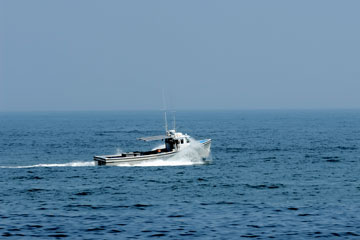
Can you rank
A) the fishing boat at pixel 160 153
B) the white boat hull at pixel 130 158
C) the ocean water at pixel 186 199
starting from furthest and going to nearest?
the fishing boat at pixel 160 153 < the white boat hull at pixel 130 158 < the ocean water at pixel 186 199

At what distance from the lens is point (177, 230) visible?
31.2 metres

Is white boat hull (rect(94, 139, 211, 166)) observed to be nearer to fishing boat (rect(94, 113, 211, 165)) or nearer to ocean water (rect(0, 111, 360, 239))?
fishing boat (rect(94, 113, 211, 165))

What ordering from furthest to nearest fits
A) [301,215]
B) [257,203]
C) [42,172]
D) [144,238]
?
[42,172], [257,203], [301,215], [144,238]

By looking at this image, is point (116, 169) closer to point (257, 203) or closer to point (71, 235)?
point (257, 203)

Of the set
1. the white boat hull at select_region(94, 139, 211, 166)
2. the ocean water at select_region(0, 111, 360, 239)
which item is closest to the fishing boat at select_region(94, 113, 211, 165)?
the white boat hull at select_region(94, 139, 211, 166)

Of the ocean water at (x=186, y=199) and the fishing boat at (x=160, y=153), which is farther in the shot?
the fishing boat at (x=160, y=153)

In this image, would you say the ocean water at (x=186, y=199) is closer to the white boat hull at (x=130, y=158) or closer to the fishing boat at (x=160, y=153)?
the white boat hull at (x=130, y=158)

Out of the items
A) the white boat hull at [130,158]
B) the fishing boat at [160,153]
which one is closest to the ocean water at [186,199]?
the white boat hull at [130,158]

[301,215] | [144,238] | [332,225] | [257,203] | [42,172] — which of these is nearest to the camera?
[144,238]

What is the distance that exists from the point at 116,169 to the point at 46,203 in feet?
65.2

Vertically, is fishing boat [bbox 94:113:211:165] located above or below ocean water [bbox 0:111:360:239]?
above

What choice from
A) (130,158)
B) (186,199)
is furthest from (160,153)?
(186,199)

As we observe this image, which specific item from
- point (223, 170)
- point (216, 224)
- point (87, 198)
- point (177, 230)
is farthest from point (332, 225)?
point (223, 170)

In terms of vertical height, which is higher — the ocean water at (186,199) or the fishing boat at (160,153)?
the fishing boat at (160,153)
